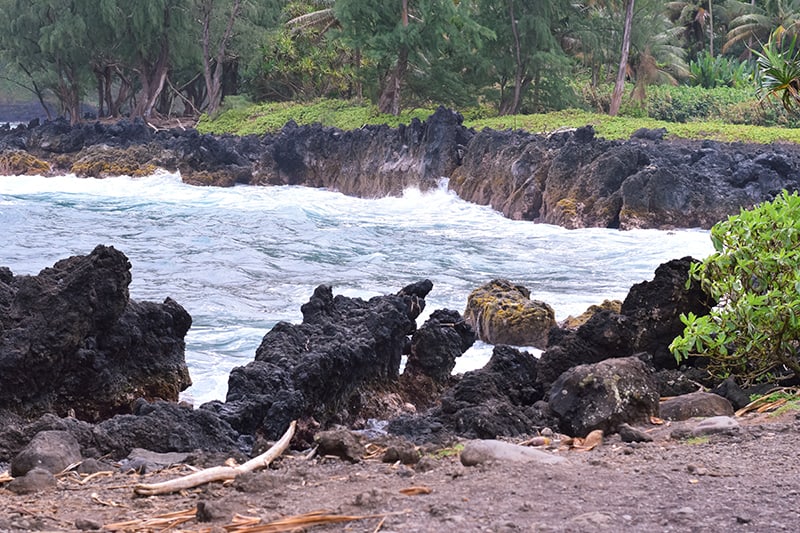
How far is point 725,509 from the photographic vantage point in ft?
11.9

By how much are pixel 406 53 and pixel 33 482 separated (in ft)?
101

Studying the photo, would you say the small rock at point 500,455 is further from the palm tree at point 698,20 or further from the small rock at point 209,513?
the palm tree at point 698,20

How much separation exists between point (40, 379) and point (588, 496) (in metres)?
4.42

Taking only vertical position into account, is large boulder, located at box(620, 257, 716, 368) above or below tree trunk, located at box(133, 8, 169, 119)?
below

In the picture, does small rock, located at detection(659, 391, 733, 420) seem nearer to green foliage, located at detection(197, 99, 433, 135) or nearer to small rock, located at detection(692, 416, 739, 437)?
small rock, located at detection(692, 416, 739, 437)

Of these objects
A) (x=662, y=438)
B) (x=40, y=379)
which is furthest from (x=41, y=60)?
(x=662, y=438)

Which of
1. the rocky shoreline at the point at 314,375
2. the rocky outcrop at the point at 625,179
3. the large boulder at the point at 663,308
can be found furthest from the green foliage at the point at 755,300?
the rocky outcrop at the point at 625,179

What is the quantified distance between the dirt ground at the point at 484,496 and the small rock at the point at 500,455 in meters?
0.07

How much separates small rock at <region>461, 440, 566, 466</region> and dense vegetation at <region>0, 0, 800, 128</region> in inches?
1036

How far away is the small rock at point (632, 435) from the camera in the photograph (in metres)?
5.26

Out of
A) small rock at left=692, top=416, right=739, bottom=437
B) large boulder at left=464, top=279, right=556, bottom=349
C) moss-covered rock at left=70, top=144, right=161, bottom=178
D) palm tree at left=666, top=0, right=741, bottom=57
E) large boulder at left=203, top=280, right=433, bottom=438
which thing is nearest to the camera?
small rock at left=692, top=416, right=739, bottom=437

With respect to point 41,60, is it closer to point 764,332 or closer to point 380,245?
point 380,245

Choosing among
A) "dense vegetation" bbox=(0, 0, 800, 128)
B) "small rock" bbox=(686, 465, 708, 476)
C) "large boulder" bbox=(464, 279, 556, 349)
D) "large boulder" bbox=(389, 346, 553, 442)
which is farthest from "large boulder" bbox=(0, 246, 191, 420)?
"dense vegetation" bbox=(0, 0, 800, 128)

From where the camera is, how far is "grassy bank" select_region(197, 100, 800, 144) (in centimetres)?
2742
